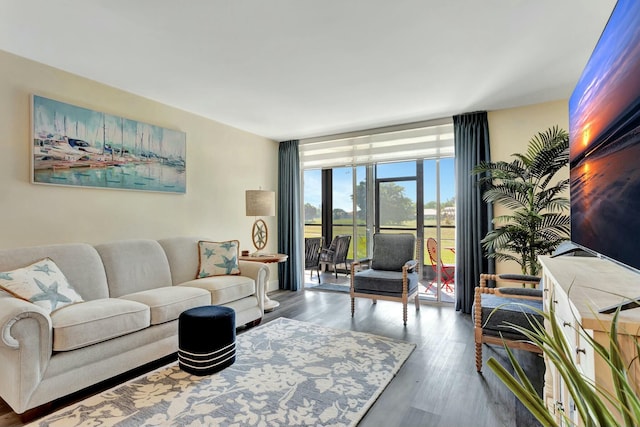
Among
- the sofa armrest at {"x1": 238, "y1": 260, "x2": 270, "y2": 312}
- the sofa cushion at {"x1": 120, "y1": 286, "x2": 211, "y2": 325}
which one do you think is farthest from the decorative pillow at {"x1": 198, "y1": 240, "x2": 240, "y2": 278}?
the sofa cushion at {"x1": 120, "y1": 286, "x2": 211, "y2": 325}

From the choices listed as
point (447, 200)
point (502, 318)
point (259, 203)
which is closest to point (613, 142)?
point (502, 318)

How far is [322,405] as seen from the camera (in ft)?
6.84

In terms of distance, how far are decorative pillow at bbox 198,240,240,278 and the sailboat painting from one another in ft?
2.63

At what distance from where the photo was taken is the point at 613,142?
117cm

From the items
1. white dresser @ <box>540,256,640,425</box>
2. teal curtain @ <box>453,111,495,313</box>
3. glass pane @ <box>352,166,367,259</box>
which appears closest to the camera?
white dresser @ <box>540,256,640,425</box>

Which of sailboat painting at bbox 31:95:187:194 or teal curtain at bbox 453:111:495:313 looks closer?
sailboat painting at bbox 31:95:187:194

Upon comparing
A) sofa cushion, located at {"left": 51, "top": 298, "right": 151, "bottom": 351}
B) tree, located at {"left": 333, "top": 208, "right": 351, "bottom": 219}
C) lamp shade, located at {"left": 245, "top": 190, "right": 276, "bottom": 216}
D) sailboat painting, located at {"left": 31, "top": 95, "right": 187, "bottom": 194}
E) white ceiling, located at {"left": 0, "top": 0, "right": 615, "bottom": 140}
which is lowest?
sofa cushion, located at {"left": 51, "top": 298, "right": 151, "bottom": 351}

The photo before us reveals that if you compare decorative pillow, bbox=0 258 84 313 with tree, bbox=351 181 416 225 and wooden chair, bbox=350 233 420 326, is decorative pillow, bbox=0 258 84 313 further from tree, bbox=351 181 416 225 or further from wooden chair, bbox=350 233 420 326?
tree, bbox=351 181 416 225

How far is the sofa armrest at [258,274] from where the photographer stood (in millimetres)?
3729

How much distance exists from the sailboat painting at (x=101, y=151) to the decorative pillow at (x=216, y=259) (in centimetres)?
80

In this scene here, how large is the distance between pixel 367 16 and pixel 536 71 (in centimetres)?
181

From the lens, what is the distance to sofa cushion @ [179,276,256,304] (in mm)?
3206

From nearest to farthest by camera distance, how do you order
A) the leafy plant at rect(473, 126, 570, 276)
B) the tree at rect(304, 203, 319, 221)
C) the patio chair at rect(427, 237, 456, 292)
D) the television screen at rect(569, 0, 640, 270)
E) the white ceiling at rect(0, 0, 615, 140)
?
the television screen at rect(569, 0, 640, 270) < the white ceiling at rect(0, 0, 615, 140) < the leafy plant at rect(473, 126, 570, 276) < the patio chair at rect(427, 237, 456, 292) < the tree at rect(304, 203, 319, 221)

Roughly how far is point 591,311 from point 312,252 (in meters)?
5.15
